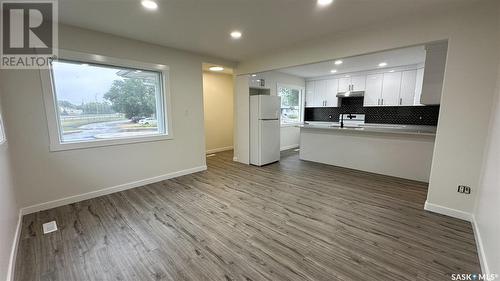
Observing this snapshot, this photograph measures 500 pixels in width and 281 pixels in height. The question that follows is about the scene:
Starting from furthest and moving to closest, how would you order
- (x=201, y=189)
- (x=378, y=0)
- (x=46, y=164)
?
1. (x=201, y=189)
2. (x=46, y=164)
3. (x=378, y=0)

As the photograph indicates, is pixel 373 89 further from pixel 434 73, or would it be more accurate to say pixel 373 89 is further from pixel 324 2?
pixel 324 2

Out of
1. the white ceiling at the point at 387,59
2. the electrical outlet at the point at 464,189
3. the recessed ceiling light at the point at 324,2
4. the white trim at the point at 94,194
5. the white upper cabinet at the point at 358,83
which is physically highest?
the white ceiling at the point at 387,59

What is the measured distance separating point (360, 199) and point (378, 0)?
251 centimetres

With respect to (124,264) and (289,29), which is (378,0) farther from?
(124,264)

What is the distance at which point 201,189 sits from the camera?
134 inches

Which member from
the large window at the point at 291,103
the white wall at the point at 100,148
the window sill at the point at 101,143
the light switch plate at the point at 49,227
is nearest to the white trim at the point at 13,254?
the light switch plate at the point at 49,227

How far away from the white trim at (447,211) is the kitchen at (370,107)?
1.34m

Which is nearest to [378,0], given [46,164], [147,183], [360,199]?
[360,199]

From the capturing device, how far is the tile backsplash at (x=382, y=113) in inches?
216

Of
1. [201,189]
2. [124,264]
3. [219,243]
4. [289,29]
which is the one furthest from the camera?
[201,189]

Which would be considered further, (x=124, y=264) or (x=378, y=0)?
(x=378, y=0)

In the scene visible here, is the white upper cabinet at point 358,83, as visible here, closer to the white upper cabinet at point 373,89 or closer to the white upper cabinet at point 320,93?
the white upper cabinet at point 373,89

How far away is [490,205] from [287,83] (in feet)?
17.7

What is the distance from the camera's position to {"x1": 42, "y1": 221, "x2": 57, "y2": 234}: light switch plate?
7.29 ft
